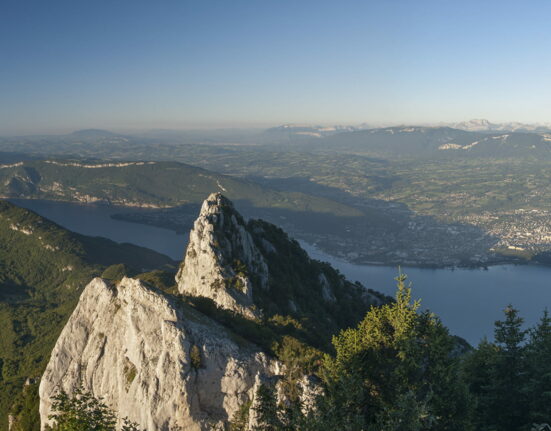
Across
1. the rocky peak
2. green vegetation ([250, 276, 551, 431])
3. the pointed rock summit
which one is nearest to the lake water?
the rocky peak

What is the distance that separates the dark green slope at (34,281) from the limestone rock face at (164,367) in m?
13.6

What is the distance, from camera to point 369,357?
2089 centimetres

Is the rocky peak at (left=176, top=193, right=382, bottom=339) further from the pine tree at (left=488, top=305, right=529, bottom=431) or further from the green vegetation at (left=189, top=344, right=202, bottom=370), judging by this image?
the pine tree at (left=488, top=305, right=529, bottom=431)

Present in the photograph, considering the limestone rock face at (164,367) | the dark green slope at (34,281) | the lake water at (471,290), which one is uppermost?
the limestone rock face at (164,367)

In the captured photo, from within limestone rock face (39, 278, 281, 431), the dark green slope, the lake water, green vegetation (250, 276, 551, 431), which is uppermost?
green vegetation (250, 276, 551, 431)

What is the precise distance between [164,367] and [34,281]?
399 ft

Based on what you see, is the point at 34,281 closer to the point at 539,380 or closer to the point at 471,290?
the point at 539,380

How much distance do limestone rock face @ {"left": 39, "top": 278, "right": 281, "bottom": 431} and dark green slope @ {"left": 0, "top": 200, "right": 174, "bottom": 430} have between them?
13.6 m

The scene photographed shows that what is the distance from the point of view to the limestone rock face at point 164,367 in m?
26.3

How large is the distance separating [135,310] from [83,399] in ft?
41.7

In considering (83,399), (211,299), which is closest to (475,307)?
(211,299)

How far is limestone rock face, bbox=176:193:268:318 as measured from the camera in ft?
126

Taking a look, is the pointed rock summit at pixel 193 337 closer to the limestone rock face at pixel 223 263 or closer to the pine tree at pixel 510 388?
the limestone rock face at pixel 223 263

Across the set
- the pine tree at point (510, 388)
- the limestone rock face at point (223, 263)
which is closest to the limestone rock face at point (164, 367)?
the limestone rock face at point (223, 263)
